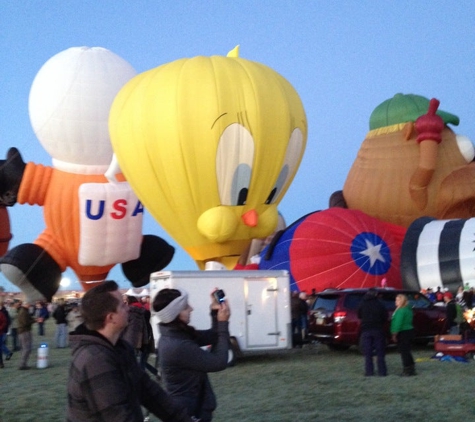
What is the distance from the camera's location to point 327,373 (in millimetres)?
10109

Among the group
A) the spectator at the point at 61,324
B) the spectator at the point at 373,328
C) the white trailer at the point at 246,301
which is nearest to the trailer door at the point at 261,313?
the white trailer at the point at 246,301

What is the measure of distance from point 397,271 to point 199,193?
7.62 metres

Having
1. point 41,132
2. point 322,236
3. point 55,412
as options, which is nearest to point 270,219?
point 322,236

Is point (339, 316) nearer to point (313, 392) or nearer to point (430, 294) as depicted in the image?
point (313, 392)

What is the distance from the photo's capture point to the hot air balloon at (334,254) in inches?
811

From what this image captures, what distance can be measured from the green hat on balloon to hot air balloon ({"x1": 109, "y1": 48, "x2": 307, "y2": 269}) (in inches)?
391

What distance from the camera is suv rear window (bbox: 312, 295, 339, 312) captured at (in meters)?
12.4

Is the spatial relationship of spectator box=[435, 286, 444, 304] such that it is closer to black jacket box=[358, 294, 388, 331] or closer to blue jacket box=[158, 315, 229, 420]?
black jacket box=[358, 294, 388, 331]

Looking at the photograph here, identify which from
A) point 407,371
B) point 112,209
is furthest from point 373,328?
point 112,209

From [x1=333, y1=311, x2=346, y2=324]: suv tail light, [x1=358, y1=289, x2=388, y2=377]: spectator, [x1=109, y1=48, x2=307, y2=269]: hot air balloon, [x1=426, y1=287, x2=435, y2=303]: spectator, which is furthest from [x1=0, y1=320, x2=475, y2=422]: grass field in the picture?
[x1=426, y1=287, x2=435, y2=303]: spectator

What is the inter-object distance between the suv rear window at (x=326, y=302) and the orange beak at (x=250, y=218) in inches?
182

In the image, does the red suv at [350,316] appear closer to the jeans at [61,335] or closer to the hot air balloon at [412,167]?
the jeans at [61,335]

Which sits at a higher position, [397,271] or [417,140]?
[417,140]

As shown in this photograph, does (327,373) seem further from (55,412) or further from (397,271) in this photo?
(397,271)
